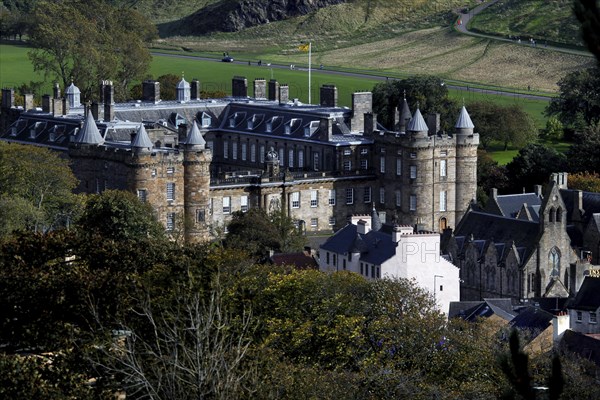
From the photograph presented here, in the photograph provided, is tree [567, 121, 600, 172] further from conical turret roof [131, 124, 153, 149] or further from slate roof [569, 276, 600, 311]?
slate roof [569, 276, 600, 311]

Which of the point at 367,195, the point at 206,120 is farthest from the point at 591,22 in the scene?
the point at 206,120

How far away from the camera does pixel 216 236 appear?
102625 mm

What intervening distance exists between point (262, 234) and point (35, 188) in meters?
12.3

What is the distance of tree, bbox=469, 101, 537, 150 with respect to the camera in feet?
439

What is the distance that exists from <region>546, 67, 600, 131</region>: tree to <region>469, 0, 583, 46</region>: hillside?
1564 inches

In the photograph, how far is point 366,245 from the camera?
272ft

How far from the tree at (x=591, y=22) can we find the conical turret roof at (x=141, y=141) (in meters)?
73.0

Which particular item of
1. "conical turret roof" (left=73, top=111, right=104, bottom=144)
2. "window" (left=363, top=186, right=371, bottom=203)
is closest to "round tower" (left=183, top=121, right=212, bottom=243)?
"conical turret roof" (left=73, top=111, right=104, bottom=144)

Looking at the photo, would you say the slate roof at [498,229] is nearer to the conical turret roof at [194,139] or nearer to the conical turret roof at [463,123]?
the conical turret roof at [194,139]

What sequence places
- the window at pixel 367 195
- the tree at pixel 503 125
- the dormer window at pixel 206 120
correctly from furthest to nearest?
the tree at pixel 503 125 < the dormer window at pixel 206 120 < the window at pixel 367 195

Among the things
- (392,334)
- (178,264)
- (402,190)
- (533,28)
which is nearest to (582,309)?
(392,334)

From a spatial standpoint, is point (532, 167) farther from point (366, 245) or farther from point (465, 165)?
point (366, 245)

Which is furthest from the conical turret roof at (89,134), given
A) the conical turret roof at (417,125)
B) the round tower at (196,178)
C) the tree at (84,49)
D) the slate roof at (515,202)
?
the tree at (84,49)

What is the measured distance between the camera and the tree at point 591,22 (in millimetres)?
30453
